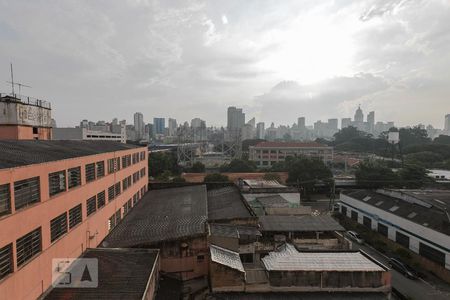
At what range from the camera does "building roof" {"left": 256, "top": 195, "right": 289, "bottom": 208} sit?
2833 cm

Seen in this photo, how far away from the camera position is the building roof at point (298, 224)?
69.1 feet

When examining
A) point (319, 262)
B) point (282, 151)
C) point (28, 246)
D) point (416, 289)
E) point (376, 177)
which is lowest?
point (416, 289)

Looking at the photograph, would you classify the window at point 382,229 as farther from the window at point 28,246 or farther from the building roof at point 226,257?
the window at point 28,246

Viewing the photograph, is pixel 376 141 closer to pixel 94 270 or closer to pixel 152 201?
pixel 152 201

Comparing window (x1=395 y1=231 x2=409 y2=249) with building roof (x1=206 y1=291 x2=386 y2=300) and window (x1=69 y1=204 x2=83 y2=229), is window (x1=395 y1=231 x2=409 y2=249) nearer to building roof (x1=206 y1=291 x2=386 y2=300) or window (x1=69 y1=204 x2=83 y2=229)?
building roof (x1=206 y1=291 x2=386 y2=300)

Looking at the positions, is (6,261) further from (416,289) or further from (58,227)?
(416,289)

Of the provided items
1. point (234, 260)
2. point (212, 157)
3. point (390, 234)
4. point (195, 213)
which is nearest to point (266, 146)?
point (212, 157)

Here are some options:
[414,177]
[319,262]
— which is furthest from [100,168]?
[414,177]

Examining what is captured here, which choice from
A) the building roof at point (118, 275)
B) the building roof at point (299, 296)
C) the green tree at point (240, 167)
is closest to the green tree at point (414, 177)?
the green tree at point (240, 167)

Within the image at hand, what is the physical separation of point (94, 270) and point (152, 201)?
53.4 feet

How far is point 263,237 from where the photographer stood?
66.9 ft

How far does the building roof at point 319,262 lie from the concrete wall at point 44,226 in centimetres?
1024

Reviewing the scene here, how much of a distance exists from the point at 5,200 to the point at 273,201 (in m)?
24.0

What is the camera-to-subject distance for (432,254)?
22250mm
